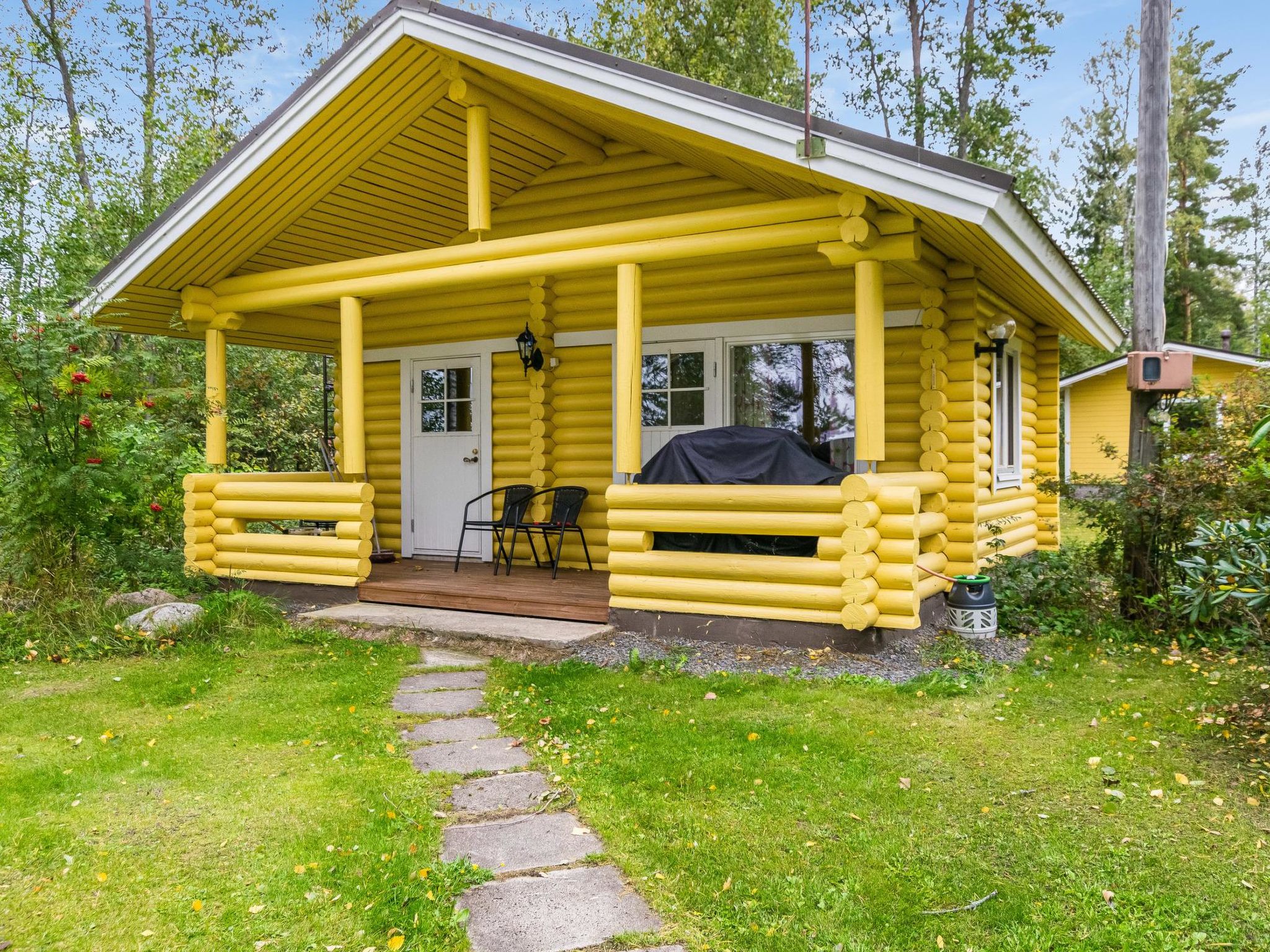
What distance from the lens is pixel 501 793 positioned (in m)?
3.40

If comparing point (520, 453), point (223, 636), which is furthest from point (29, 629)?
point (520, 453)

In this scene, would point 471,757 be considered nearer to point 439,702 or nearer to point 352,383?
→ point 439,702

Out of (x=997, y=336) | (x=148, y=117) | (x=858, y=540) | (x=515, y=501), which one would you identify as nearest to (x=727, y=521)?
(x=858, y=540)

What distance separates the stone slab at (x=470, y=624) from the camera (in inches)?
222

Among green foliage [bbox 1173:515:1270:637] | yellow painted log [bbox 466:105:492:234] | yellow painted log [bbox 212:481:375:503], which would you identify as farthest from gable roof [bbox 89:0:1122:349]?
green foliage [bbox 1173:515:1270:637]

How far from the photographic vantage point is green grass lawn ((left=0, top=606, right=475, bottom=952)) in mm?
2455

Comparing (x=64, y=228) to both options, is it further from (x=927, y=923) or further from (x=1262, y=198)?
(x=1262, y=198)

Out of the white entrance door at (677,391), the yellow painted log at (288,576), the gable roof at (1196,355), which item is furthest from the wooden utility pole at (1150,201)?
the gable roof at (1196,355)

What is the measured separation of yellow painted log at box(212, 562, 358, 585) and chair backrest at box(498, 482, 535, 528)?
1241 millimetres

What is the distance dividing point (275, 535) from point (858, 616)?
4908mm

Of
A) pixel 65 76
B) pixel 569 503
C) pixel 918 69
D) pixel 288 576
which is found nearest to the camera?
pixel 288 576

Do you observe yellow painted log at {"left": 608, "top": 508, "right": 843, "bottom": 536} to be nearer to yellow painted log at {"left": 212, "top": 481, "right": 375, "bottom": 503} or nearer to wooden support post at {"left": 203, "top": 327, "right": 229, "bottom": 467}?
yellow painted log at {"left": 212, "top": 481, "right": 375, "bottom": 503}

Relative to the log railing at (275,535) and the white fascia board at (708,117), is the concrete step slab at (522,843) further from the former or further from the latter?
the log railing at (275,535)

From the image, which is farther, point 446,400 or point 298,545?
point 446,400
